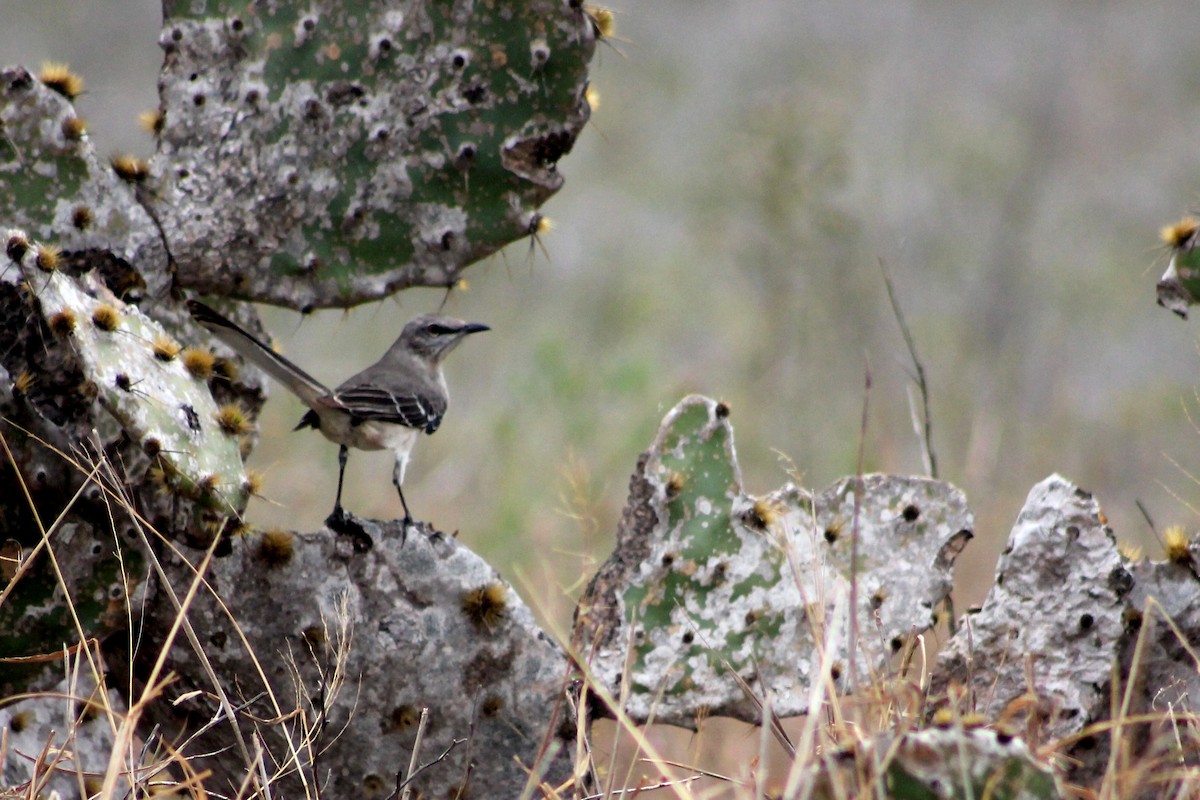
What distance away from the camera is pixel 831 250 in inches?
313

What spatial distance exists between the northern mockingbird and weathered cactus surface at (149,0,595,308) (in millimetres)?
251

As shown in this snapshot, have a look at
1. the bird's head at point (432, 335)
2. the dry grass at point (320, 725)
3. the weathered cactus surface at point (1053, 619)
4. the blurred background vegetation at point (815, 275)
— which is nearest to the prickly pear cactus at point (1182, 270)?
the weathered cactus surface at point (1053, 619)

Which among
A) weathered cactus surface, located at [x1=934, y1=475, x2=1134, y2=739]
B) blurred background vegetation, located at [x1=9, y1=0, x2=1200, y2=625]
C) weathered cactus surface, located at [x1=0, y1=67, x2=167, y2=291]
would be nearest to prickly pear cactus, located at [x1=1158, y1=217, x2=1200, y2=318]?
weathered cactus surface, located at [x1=934, y1=475, x2=1134, y2=739]

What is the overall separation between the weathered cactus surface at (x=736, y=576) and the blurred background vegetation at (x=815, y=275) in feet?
0.78

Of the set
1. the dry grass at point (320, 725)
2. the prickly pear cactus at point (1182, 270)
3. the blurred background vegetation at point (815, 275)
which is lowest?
the dry grass at point (320, 725)

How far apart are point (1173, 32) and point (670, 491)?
13.1 m

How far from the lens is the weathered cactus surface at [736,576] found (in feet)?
10.1

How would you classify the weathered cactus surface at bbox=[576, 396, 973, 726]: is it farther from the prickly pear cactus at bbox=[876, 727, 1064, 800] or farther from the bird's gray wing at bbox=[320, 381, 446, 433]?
the prickly pear cactus at bbox=[876, 727, 1064, 800]

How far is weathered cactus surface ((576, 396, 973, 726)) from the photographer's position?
308 centimetres

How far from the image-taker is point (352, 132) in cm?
342

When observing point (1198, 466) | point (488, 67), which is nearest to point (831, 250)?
point (1198, 466)

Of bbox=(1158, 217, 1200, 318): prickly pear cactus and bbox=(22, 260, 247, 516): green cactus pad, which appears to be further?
bbox=(1158, 217, 1200, 318): prickly pear cactus

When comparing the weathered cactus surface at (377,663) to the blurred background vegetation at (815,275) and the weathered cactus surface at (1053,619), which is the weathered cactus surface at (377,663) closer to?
the blurred background vegetation at (815,275)

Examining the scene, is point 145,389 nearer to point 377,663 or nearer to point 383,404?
point 377,663
